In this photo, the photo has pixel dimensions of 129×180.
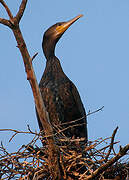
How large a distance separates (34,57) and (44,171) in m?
1.58

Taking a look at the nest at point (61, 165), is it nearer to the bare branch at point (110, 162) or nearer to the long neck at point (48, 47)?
the bare branch at point (110, 162)

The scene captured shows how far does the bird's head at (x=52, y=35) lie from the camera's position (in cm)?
684

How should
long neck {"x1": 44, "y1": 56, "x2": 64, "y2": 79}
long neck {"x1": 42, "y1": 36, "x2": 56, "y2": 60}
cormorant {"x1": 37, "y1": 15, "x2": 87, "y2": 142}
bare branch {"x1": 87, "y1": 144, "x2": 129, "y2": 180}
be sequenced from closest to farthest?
bare branch {"x1": 87, "y1": 144, "x2": 129, "y2": 180} → cormorant {"x1": 37, "y1": 15, "x2": 87, "y2": 142} → long neck {"x1": 44, "y1": 56, "x2": 64, "y2": 79} → long neck {"x1": 42, "y1": 36, "x2": 56, "y2": 60}

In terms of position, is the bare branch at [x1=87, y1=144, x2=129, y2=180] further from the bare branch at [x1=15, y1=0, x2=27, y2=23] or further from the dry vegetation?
the bare branch at [x1=15, y1=0, x2=27, y2=23]

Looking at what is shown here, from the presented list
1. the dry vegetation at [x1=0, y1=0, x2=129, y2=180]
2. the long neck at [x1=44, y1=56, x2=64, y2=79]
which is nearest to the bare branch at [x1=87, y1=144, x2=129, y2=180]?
the dry vegetation at [x1=0, y1=0, x2=129, y2=180]

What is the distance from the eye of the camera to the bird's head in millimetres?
6844

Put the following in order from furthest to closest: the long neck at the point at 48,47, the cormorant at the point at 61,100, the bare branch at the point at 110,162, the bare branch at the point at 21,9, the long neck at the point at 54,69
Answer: the long neck at the point at 48,47, the long neck at the point at 54,69, the cormorant at the point at 61,100, the bare branch at the point at 110,162, the bare branch at the point at 21,9

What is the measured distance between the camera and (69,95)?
630cm

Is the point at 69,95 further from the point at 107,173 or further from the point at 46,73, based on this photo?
the point at 107,173

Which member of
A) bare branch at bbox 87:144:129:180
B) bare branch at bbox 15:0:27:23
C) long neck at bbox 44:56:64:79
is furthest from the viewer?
long neck at bbox 44:56:64:79

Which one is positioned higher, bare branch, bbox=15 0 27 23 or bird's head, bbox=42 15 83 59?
bird's head, bbox=42 15 83 59

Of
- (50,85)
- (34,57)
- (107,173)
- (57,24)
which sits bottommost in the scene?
(107,173)

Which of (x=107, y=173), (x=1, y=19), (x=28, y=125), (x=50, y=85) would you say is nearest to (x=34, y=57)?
(x=1, y=19)

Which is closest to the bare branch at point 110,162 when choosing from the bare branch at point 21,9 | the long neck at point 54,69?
the bare branch at point 21,9
